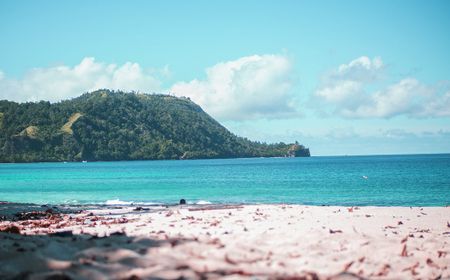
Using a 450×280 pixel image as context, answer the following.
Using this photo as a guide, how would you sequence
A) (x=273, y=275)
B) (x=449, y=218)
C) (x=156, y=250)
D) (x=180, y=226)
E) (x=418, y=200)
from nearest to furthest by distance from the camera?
1. (x=273, y=275)
2. (x=156, y=250)
3. (x=180, y=226)
4. (x=449, y=218)
5. (x=418, y=200)

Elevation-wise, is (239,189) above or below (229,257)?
below

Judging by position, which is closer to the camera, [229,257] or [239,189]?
[229,257]

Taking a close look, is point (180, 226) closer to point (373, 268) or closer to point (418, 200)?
point (373, 268)

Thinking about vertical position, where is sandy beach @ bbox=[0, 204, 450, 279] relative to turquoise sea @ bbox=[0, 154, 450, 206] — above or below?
above

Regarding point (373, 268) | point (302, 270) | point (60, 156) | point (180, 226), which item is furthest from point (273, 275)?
point (60, 156)

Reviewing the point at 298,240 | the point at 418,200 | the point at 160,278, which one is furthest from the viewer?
the point at 418,200

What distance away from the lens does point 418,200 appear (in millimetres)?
39500

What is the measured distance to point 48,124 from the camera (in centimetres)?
19900

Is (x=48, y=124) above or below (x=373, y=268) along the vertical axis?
above

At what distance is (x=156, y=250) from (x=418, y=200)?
1421 inches

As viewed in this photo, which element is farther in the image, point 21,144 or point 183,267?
point 21,144

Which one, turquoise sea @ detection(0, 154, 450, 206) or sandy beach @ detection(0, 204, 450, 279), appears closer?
sandy beach @ detection(0, 204, 450, 279)

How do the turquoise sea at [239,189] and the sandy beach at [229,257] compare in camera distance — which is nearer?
the sandy beach at [229,257]

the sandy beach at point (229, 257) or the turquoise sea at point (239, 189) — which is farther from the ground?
the sandy beach at point (229, 257)
